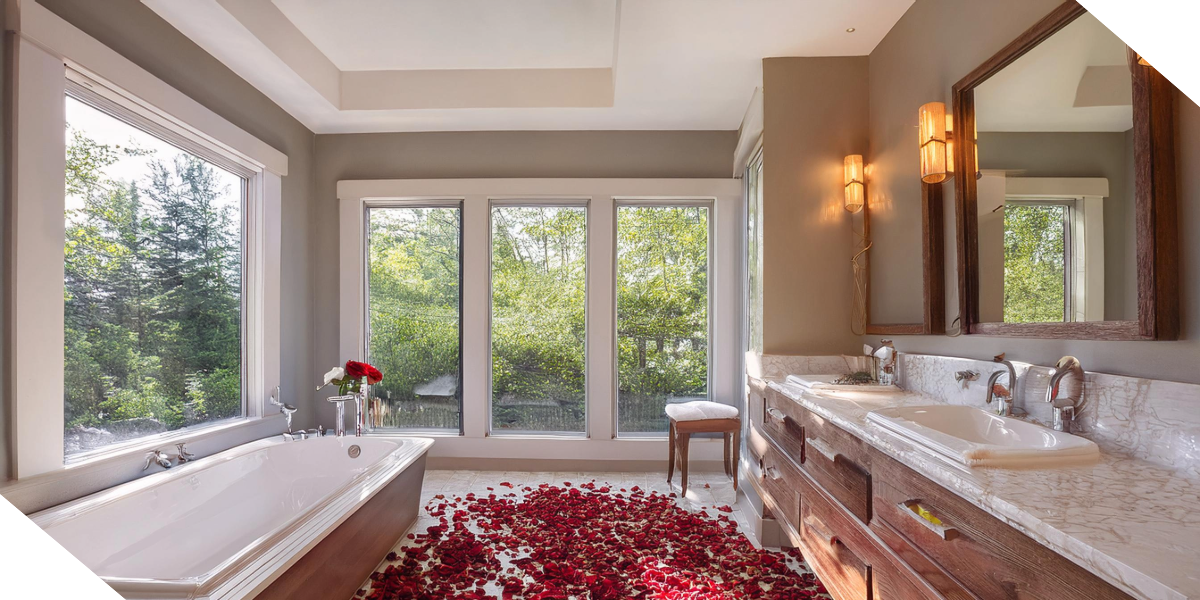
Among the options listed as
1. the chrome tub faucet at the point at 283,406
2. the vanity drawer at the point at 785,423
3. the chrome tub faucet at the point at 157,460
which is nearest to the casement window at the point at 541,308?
the chrome tub faucet at the point at 283,406

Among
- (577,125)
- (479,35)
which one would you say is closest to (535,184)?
(577,125)

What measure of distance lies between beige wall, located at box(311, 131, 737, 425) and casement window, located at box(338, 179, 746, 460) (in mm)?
110

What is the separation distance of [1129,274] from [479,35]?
3010 millimetres

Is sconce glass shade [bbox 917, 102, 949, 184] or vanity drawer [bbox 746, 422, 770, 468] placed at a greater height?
sconce glass shade [bbox 917, 102, 949, 184]

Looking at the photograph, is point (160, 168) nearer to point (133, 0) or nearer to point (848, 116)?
point (133, 0)

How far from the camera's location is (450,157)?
4035 mm

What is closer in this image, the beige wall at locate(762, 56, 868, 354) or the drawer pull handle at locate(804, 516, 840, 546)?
the drawer pull handle at locate(804, 516, 840, 546)

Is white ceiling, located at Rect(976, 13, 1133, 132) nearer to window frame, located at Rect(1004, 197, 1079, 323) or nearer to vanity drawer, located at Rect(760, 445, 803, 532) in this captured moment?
window frame, located at Rect(1004, 197, 1079, 323)

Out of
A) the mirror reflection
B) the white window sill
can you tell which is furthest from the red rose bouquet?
the mirror reflection

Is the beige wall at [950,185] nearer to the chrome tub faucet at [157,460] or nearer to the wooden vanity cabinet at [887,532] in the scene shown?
A: the wooden vanity cabinet at [887,532]

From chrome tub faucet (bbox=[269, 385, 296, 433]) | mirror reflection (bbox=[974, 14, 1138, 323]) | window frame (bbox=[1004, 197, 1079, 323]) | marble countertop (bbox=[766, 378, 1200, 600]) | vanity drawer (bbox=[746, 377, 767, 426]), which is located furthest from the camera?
chrome tub faucet (bbox=[269, 385, 296, 433])

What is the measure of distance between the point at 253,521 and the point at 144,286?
1180mm

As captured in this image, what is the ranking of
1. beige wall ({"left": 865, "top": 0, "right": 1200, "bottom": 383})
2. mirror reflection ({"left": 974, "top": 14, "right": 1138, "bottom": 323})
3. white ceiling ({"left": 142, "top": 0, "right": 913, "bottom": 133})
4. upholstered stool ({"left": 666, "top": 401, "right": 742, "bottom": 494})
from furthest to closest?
upholstered stool ({"left": 666, "top": 401, "right": 742, "bottom": 494})
white ceiling ({"left": 142, "top": 0, "right": 913, "bottom": 133})
mirror reflection ({"left": 974, "top": 14, "right": 1138, "bottom": 323})
beige wall ({"left": 865, "top": 0, "right": 1200, "bottom": 383})

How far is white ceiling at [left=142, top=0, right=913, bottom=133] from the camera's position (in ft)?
8.38
